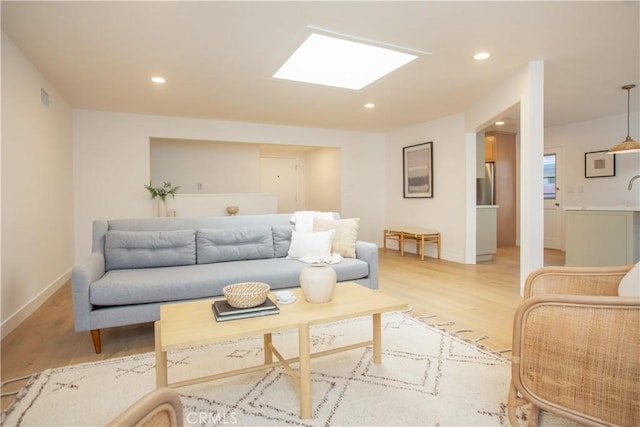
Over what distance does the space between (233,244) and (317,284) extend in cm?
151

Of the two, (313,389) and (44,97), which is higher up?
(44,97)

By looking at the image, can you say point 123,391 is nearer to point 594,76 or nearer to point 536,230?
point 536,230

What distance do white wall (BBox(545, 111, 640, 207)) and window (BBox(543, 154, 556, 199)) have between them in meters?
0.19

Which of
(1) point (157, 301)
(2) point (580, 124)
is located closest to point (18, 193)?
(1) point (157, 301)

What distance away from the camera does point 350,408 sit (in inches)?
63.3

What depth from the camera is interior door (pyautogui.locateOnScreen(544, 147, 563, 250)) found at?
20.9ft

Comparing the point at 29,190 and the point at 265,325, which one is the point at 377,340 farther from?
the point at 29,190

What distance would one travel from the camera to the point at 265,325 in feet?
5.04

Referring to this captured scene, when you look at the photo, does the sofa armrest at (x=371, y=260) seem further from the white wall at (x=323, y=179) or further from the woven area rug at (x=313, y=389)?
the white wall at (x=323, y=179)

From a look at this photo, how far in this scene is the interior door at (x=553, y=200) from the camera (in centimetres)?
638

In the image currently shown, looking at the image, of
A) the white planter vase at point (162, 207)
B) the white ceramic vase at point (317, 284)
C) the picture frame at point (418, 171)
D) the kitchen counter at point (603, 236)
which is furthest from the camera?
the picture frame at point (418, 171)

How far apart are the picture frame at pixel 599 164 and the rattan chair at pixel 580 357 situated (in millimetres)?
5636

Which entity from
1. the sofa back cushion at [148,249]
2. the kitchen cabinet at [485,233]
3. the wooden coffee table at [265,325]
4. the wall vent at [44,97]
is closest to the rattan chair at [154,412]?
the wooden coffee table at [265,325]

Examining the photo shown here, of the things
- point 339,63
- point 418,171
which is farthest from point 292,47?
point 418,171
